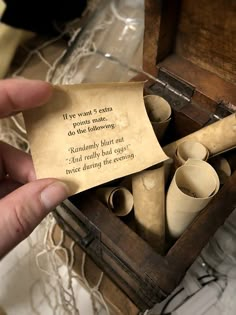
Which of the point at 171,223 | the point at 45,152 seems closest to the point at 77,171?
the point at 45,152

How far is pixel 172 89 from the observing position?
21.5 inches

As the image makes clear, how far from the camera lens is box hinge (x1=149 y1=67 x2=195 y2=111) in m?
0.53

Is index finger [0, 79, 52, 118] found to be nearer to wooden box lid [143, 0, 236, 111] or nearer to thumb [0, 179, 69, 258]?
thumb [0, 179, 69, 258]

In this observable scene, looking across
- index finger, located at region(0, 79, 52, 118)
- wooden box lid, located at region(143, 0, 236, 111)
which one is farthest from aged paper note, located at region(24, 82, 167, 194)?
wooden box lid, located at region(143, 0, 236, 111)

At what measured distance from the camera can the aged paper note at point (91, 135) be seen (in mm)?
409

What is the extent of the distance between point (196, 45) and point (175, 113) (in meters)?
0.10

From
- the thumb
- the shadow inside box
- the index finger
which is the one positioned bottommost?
the shadow inside box

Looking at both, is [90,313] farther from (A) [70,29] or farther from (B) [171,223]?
(A) [70,29]

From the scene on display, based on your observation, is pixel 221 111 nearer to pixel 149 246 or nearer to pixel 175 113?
pixel 175 113

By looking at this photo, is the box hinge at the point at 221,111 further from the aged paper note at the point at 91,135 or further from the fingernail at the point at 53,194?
the fingernail at the point at 53,194

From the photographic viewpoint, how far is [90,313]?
23.3 inches

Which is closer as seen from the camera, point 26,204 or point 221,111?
point 26,204

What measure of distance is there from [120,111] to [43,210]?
6.1 inches

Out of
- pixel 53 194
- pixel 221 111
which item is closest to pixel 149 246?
pixel 53 194
